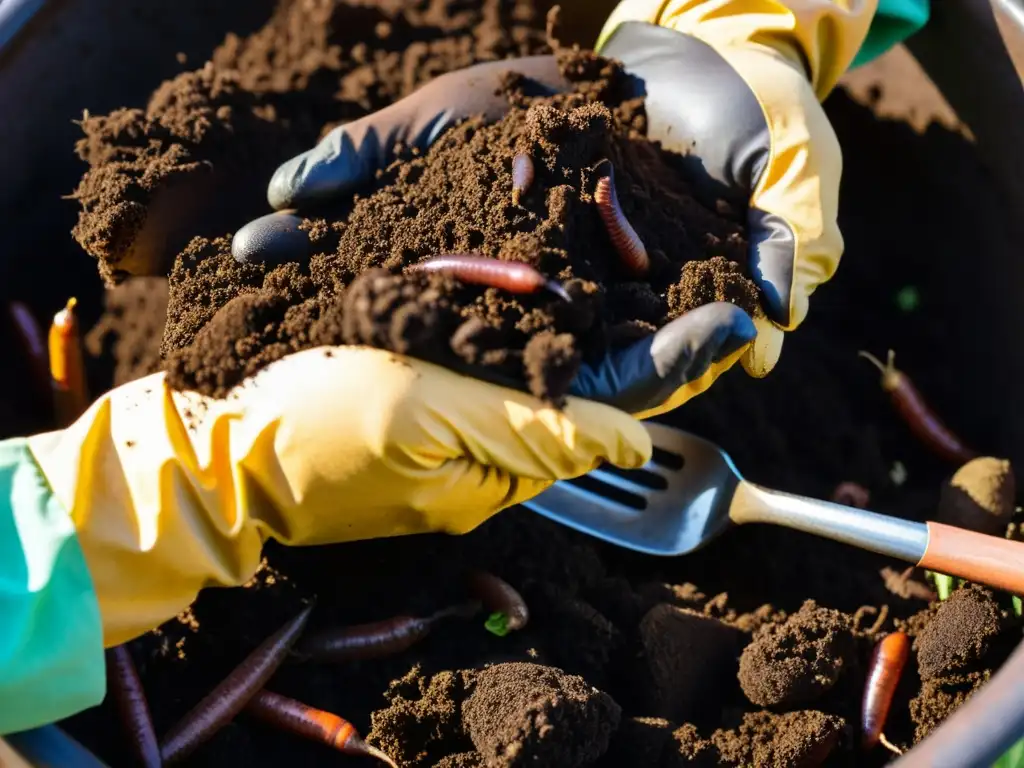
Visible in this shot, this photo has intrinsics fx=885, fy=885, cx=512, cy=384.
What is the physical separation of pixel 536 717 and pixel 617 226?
1076 mm

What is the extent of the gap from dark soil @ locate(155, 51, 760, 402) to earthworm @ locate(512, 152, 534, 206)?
0.03 m

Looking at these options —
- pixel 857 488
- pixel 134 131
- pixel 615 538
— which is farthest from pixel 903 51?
pixel 134 131

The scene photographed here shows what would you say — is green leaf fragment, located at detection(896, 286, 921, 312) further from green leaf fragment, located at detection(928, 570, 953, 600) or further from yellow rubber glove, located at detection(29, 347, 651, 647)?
yellow rubber glove, located at detection(29, 347, 651, 647)

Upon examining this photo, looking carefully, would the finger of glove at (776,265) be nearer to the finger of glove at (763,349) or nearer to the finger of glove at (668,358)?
the finger of glove at (763,349)

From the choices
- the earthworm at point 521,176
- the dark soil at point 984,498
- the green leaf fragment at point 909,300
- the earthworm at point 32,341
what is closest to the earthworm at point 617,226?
the earthworm at point 521,176

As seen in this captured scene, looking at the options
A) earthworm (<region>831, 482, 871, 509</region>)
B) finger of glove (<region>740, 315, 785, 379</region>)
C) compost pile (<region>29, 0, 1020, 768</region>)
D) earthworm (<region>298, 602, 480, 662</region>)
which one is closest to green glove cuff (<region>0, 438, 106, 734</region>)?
compost pile (<region>29, 0, 1020, 768</region>)

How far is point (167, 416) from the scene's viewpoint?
1.90 m

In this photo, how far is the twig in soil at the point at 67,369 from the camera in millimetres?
2676

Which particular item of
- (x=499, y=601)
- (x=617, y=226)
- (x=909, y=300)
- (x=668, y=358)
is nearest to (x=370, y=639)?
(x=499, y=601)

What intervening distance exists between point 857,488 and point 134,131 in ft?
7.62

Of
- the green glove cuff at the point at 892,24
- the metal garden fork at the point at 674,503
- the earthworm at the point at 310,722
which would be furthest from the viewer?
the green glove cuff at the point at 892,24

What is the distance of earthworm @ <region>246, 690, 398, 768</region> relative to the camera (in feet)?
6.75

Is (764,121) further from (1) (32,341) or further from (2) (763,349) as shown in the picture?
(1) (32,341)

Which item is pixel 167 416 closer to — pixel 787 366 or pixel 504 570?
pixel 504 570
